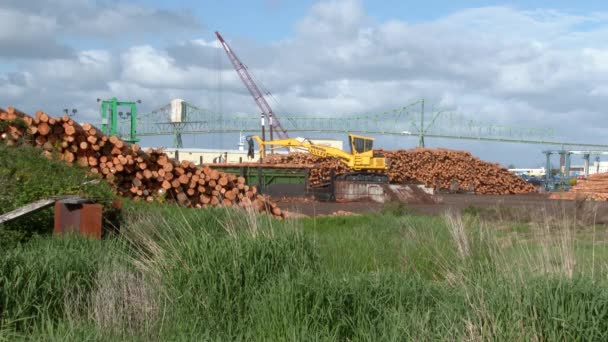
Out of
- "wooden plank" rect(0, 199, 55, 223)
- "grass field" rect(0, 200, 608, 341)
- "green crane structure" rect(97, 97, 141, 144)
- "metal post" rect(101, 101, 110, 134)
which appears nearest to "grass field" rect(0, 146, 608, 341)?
"grass field" rect(0, 200, 608, 341)

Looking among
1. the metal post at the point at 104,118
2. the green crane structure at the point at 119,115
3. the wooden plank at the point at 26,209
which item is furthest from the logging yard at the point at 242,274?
the metal post at the point at 104,118

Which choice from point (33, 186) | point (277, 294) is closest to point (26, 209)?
point (33, 186)

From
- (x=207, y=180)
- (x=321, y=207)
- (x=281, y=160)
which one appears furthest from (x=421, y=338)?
(x=281, y=160)

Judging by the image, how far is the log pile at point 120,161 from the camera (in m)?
14.6

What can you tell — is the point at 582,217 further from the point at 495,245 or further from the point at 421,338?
the point at 421,338

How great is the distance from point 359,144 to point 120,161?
94.7 feet

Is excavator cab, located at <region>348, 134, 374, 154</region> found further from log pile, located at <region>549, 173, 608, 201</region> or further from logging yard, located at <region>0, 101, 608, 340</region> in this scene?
logging yard, located at <region>0, 101, 608, 340</region>

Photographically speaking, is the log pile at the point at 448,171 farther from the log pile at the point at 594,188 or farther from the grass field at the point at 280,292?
the grass field at the point at 280,292

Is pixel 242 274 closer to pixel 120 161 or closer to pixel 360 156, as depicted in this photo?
pixel 120 161

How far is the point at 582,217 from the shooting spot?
19531 millimetres

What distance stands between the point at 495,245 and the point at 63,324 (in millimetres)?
5328

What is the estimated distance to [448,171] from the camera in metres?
51.1

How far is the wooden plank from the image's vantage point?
9602 mm

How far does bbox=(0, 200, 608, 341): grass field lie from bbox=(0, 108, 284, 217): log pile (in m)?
5.34
